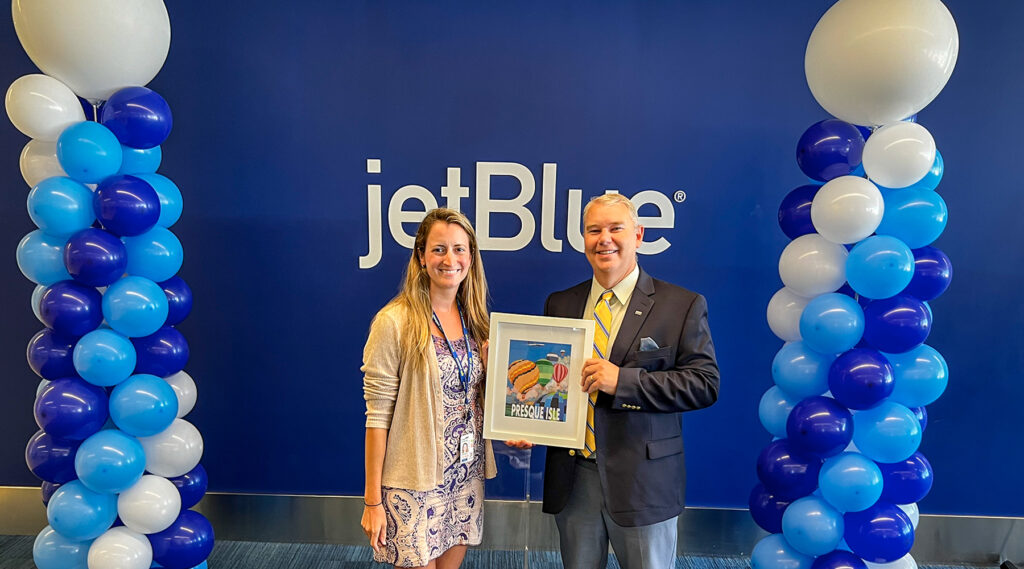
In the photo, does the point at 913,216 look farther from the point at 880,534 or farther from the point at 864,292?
the point at 880,534

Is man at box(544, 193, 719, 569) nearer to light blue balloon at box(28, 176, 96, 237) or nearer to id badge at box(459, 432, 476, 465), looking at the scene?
id badge at box(459, 432, 476, 465)

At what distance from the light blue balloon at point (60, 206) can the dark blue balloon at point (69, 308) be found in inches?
8.0

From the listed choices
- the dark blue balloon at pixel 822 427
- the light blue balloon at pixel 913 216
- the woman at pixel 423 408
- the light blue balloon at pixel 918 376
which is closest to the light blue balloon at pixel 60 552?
the woman at pixel 423 408

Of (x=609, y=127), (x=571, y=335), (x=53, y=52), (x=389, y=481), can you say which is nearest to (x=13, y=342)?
(x=53, y=52)

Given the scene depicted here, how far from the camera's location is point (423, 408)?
1.89 m

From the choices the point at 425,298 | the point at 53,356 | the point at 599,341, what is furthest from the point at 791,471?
the point at 53,356

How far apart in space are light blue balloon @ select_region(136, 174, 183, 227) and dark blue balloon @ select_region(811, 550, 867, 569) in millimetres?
2811

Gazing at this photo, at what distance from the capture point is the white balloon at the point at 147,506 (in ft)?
7.70

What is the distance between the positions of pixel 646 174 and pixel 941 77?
1.33 meters

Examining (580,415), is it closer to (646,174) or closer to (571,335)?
(571,335)

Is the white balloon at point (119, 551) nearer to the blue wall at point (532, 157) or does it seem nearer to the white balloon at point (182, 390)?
the white balloon at point (182, 390)

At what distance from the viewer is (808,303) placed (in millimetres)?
2213

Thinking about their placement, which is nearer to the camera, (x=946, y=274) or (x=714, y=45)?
(x=946, y=274)

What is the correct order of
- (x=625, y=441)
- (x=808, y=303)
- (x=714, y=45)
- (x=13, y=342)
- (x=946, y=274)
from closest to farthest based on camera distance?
(x=625, y=441)
(x=946, y=274)
(x=808, y=303)
(x=714, y=45)
(x=13, y=342)
